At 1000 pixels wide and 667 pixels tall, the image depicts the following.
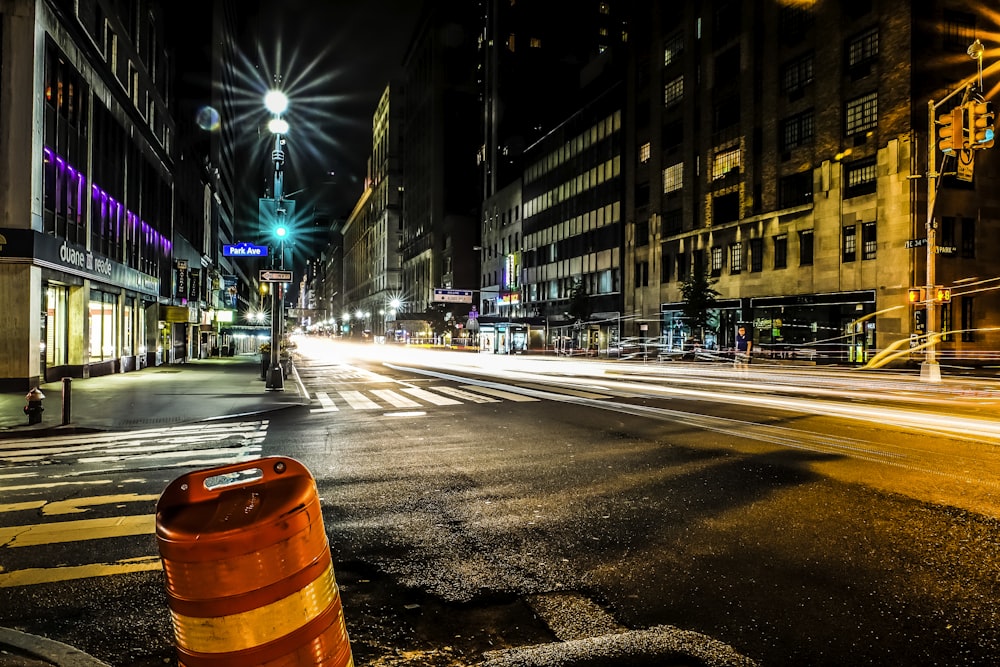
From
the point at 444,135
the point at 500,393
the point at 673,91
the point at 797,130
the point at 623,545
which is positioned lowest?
the point at 500,393

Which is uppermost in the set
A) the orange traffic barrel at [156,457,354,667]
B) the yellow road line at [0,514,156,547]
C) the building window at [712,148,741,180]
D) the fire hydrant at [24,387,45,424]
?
the building window at [712,148,741,180]

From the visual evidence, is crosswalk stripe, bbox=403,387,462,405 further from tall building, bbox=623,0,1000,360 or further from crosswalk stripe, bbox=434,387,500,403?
tall building, bbox=623,0,1000,360

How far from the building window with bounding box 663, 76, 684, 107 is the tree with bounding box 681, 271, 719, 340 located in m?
15.8

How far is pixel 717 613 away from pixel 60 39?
2698cm

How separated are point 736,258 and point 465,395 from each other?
29950 mm

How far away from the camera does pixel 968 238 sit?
107 feet

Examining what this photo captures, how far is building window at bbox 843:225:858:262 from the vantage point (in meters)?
34.2

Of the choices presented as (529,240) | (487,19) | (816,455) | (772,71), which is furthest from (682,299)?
(487,19)

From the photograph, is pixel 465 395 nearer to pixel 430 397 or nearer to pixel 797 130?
pixel 430 397

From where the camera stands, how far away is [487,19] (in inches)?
4008

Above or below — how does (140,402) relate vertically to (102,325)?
below

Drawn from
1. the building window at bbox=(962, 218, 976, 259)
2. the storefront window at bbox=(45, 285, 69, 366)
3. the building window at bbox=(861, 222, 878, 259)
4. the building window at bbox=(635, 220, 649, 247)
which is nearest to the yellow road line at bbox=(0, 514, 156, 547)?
the storefront window at bbox=(45, 285, 69, 366)

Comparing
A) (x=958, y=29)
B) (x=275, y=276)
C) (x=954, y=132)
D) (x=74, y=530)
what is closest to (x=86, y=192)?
(x=275, y=276)

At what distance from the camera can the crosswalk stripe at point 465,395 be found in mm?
17827
